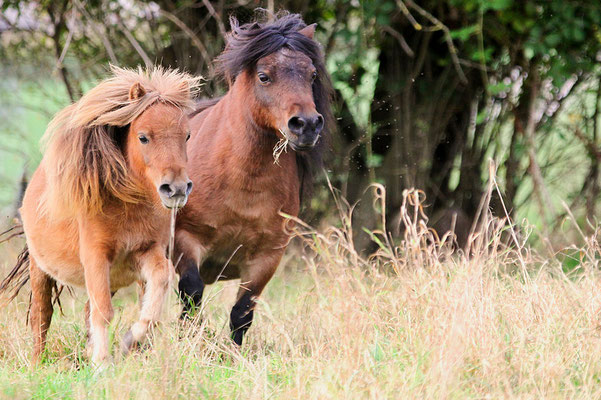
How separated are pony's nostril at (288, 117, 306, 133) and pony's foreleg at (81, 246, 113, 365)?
1.26m

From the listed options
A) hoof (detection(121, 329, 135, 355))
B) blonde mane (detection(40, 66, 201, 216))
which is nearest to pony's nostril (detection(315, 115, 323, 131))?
blonde mane (detection(40, 66, 201, 216))

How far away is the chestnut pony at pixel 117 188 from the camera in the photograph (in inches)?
171

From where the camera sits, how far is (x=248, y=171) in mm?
5328

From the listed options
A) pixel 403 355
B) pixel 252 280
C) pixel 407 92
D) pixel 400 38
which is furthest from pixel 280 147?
pixel 407 92

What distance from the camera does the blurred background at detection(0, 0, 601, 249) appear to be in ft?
26.5

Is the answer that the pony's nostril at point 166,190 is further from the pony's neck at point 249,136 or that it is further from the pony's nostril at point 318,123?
the pony's neck at point 249,136

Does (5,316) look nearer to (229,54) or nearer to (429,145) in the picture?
(229,54)

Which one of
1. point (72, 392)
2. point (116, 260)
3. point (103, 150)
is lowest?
point (72, 392)

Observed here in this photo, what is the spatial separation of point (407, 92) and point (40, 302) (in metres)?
4.53

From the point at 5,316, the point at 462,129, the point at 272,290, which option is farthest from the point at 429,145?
the point at 5,316

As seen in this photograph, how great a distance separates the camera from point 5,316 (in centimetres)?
571

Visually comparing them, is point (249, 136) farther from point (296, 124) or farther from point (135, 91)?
point (135, 91)

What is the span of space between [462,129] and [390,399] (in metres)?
5.95

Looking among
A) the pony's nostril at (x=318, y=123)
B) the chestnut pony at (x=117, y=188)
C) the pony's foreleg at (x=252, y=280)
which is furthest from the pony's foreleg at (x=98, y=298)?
the pony's nostril at (x=318, y=123)
